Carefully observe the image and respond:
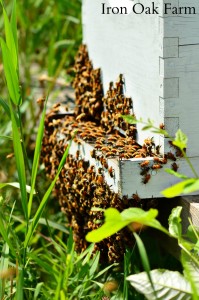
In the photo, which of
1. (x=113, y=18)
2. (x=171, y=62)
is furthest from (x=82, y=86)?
(x=171, y=62)

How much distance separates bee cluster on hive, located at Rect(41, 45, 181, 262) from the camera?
199 cm

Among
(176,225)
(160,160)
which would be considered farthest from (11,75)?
(176,225)

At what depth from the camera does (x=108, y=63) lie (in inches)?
94.9

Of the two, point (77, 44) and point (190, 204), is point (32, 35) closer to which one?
point (77, 44)

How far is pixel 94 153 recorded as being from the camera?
2.12 meters

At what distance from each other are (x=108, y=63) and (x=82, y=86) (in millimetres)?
277

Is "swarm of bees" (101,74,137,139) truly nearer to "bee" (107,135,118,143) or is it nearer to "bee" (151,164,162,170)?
"bee" (107,135,118,143)

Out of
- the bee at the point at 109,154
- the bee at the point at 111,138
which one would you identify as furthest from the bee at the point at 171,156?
the bee at the point at 111,138

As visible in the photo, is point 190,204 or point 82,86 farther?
point 82,86

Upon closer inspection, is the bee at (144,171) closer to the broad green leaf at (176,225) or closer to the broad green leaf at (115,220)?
the broad green leaf at (176,225)

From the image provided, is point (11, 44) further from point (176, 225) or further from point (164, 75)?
point (176, 225)

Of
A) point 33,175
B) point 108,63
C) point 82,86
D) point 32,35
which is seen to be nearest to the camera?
point 33,175


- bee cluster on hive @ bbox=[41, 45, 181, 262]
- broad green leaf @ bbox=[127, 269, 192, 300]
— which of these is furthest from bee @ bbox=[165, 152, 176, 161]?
broad green leaf @ bbox=[127, 269, 192, 300]

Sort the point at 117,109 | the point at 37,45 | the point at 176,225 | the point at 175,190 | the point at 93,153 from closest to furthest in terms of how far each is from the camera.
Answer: the point at 175,190, the point at 176,225, the point at 93,153, the point at 117,109, the point at 37,45
